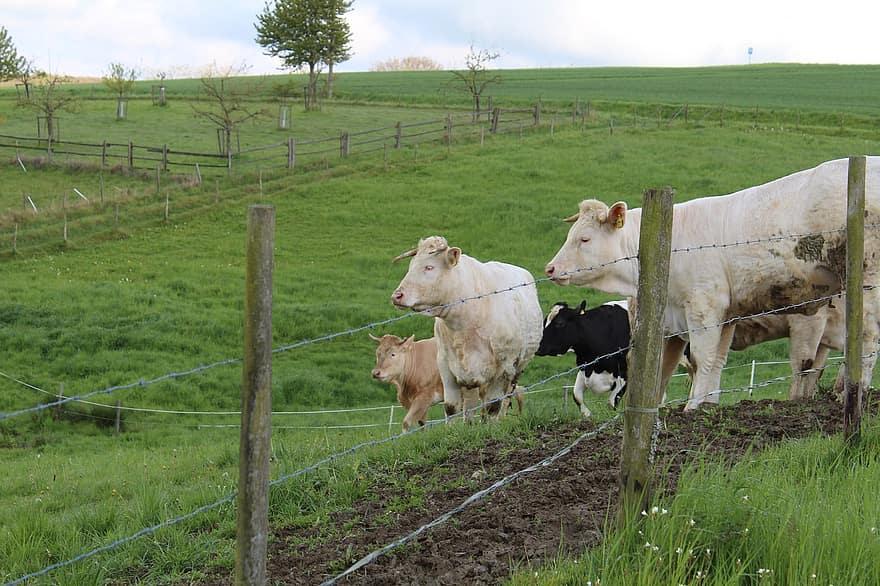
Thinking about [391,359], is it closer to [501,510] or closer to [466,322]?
[466,322]

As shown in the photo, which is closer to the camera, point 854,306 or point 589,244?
point 854,306

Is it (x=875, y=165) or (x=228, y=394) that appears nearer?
(x=875, y=165)

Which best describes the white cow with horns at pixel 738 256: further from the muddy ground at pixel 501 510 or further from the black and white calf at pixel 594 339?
the black and white calf at pixel 594 339

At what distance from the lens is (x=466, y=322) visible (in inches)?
424

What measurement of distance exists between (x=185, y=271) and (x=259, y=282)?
2356 cm

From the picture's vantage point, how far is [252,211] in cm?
358

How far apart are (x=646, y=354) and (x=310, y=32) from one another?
65441 mm

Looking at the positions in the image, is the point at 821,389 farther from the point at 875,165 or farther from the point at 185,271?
the point at 185,271

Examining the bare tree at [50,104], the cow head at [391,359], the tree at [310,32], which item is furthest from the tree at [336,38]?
the cow head at [391,359]

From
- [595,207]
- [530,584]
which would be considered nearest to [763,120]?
[595,207]

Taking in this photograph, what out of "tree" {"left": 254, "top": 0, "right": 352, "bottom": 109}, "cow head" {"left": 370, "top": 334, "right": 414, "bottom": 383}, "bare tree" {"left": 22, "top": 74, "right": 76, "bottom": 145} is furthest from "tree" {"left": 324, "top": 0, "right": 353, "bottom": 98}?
"cow head" {"left": 370, "top": 334, "right": 414, "bottom": 383}

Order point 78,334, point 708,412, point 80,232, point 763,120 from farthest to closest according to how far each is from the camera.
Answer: point 763,120, point 80,232, point 78,334, point 708,412

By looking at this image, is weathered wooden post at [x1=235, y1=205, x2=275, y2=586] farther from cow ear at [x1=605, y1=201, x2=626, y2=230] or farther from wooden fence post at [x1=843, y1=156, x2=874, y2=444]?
cow ear at [x1=605, y1=201, x2=626, y2=230]

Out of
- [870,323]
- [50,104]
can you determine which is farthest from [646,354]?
[50,104]
